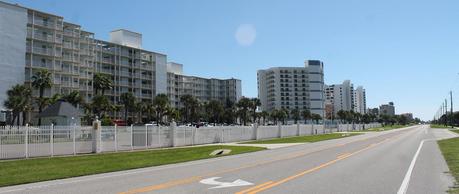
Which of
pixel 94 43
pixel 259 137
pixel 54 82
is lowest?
pixel 259 137

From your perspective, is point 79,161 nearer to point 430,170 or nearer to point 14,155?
point 14,155

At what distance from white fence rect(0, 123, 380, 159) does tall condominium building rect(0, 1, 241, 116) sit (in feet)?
198

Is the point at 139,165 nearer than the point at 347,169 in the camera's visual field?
No

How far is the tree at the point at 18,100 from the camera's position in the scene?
86.2 metres

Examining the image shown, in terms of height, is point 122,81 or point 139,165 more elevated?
point 122,81

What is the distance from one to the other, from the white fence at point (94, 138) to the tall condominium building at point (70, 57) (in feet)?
198

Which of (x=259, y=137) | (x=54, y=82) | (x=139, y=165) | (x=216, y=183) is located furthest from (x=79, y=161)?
(x=54, y=82)

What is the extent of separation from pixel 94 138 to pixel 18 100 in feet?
209

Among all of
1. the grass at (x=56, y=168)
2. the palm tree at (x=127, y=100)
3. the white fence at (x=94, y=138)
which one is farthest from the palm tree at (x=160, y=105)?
the grass at (x=56, y=168)

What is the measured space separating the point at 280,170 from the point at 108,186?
691cm

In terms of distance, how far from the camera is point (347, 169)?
18375 mm

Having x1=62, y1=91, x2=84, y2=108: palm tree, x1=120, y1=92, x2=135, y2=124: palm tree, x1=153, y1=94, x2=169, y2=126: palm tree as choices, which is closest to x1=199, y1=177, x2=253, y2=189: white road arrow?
x1=62, y1=91, x2=84, y2=108: palm tree

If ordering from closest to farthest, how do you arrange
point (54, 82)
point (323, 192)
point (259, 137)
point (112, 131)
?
point (323, 192) → point (112, 131) → point (259, 137) → point (54, 82)

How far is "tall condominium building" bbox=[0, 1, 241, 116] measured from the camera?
92.8 metres
